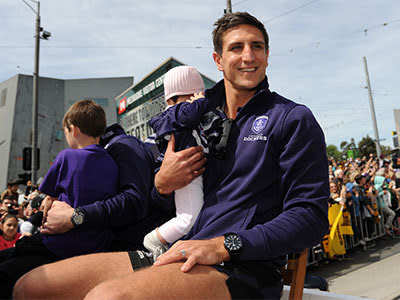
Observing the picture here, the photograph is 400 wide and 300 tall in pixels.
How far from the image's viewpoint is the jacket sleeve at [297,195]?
133 centimetres

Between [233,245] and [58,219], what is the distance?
3.60 feet

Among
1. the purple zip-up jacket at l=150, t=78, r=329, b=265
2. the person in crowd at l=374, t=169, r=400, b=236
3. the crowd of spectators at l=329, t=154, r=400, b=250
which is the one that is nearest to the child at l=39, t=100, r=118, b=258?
the purple zip-up jacket at l=150, t=78, r=329, b=265

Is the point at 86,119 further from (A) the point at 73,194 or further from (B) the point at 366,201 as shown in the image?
(B) the point at 366,201

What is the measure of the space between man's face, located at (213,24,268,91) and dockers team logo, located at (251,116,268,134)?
21 centimetres

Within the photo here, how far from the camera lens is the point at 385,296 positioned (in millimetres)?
5203

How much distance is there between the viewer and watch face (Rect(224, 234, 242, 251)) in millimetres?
1303

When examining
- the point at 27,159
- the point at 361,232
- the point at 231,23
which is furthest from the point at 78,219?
the point at 27,159

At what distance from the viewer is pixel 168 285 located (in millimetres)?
1183

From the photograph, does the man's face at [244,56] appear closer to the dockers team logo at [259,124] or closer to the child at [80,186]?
the dockers team logo at [259,124]

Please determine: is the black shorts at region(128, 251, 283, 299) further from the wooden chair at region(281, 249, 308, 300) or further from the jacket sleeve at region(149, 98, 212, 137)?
the jacket sleeve at region(149, 98, 212, 137)

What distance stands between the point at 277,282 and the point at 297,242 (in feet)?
0.64

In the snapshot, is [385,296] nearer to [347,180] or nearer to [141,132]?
[347,180]

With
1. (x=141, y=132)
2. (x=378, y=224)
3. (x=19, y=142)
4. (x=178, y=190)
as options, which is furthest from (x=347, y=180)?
(x=19, y=142)

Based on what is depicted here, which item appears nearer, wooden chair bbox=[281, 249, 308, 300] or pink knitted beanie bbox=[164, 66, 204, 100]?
wooden chair bbox=[281, 249, 308, 300]
